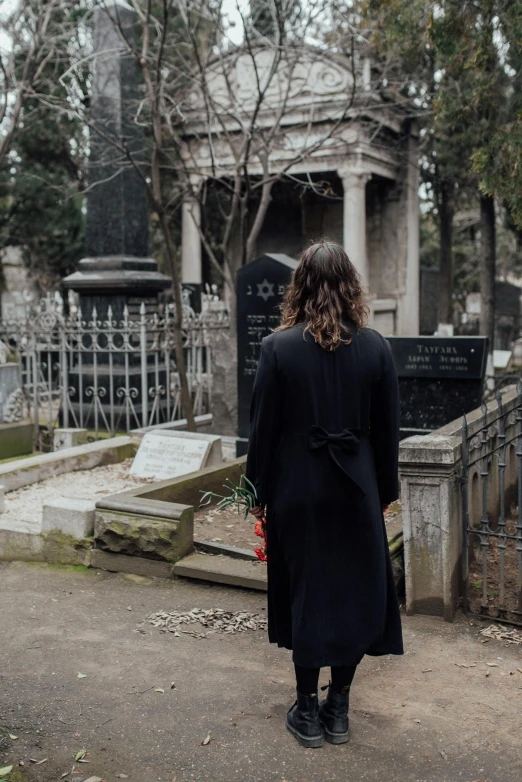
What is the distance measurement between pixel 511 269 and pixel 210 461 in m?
30.1

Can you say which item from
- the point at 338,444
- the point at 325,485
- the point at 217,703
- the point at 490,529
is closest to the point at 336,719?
the point at 217,703

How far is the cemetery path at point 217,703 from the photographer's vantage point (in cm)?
319

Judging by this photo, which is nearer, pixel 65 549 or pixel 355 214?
pixel 65 549

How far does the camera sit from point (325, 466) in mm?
3258

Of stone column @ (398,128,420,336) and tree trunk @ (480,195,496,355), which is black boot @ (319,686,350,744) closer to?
tree trunk @ (480,195,496,355)

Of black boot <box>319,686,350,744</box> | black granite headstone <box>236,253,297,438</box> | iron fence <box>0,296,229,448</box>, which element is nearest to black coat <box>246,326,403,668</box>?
black boot <box>319,686,350,744</box>

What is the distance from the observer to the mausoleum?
17172mm

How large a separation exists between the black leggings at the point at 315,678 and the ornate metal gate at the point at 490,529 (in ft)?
5.02

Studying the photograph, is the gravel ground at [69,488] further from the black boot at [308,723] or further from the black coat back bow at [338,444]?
the black coat back bow at [338,444]

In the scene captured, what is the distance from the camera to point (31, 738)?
3.39 metres

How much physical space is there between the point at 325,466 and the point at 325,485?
7cm

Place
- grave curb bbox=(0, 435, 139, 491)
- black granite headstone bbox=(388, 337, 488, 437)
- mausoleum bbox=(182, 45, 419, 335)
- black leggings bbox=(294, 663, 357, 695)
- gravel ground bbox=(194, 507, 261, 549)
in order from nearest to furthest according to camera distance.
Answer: black leggings bbox=(294, 663, 357, 695) → gravel ground bbox=(194, 507, 261, 549) → grave curb bbox=(0, 435, 139, 491) → black granite headstone bbox=(388, 337, 488, 437) → mausoleum bbox=(182, 45, 419, 335)

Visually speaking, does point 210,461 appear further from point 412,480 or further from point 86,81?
point 86,81

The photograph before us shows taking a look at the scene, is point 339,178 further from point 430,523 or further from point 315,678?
point 315,678
